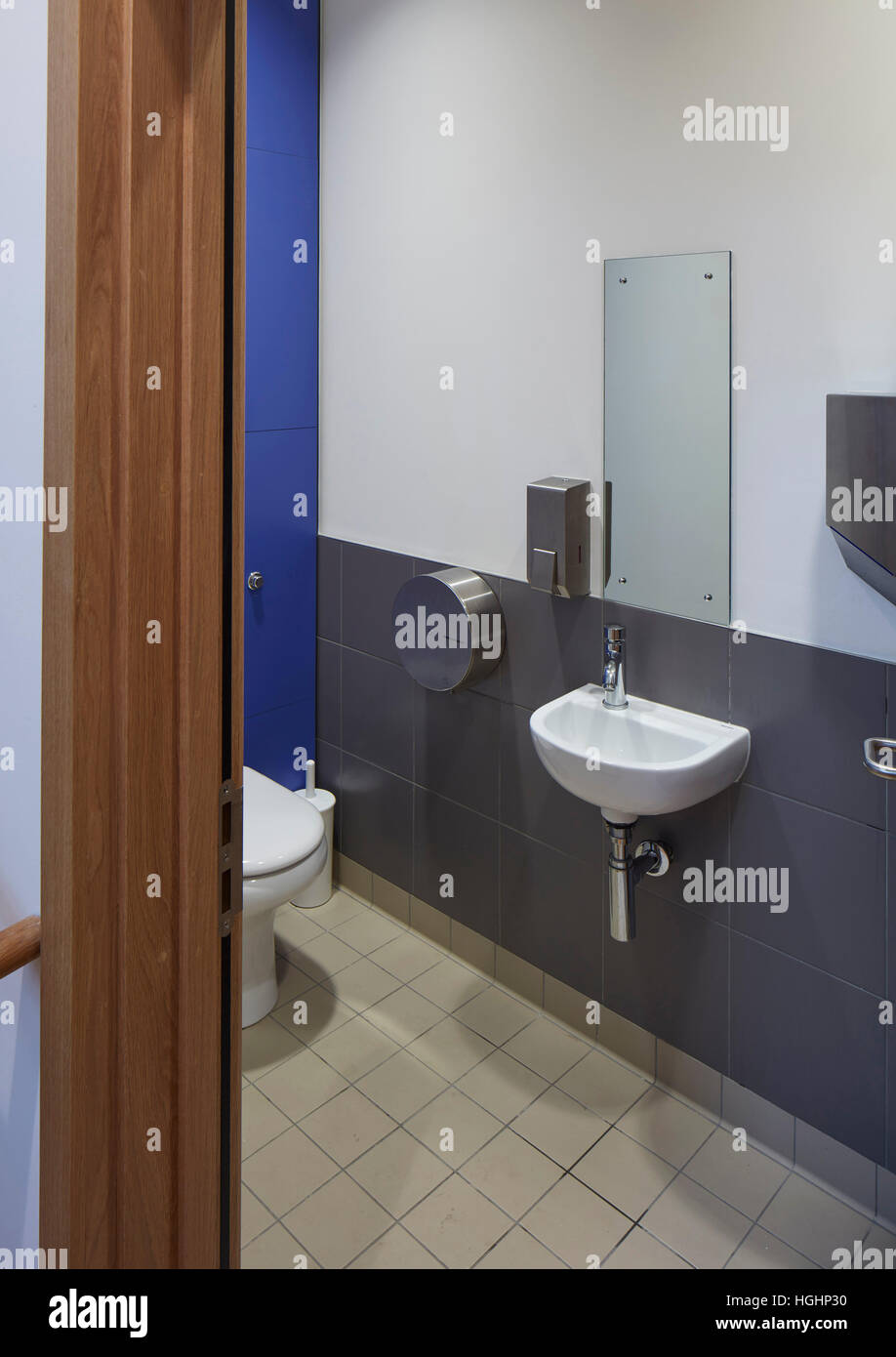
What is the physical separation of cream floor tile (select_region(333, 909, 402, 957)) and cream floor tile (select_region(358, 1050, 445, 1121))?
17.5 inches

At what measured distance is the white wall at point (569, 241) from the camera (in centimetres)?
162

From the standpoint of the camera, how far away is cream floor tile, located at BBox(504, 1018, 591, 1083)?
7.32 feet

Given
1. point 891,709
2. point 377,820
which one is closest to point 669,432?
point 891,709

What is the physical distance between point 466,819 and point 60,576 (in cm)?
175

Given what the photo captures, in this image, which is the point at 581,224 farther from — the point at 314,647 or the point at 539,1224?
the point at 539,1224

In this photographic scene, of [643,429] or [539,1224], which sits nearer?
[539,1224]

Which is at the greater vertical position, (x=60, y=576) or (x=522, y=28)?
(x=522, y=28)

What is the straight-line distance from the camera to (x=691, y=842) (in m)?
2.01

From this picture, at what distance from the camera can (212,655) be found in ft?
3.10

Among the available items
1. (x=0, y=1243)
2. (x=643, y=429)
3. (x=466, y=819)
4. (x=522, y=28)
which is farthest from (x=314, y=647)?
(x=0, y=1243)

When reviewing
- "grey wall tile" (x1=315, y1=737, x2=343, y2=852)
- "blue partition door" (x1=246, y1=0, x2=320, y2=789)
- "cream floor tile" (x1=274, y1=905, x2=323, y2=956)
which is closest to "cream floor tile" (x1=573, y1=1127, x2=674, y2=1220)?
"cream floor tile" (x1=274, y1=905, x2=323, y2=956)

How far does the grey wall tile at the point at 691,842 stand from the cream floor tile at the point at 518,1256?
2.26ft

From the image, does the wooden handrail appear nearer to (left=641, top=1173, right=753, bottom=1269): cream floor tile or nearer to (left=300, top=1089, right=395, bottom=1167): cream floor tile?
(left=300, top=1089, right=395, bottom=1167): cream floor tile

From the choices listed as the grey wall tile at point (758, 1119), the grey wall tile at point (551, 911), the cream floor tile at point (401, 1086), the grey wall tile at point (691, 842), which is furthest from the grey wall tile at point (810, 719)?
the cream floor tile at point (401, 1086)
